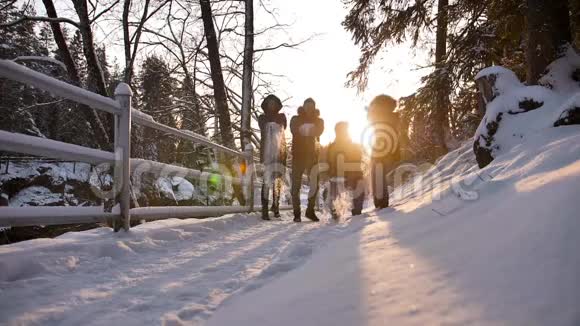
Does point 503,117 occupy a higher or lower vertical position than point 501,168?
higher

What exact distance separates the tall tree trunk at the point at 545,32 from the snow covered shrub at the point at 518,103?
0.40 feet

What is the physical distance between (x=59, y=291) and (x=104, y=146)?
5.94 metres

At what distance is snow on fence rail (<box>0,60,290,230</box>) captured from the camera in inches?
78.0

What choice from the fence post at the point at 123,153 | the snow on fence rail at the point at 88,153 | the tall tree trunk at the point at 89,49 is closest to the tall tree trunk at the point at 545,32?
the snow on fence rail at the point at 88,153

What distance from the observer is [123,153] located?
2930mm

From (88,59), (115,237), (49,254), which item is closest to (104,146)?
(88,59)

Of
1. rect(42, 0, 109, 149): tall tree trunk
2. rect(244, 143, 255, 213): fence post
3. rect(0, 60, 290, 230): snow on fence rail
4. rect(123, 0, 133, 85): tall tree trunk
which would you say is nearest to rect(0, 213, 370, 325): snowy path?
rect(0, 60, 290, 230): snow on fence rail

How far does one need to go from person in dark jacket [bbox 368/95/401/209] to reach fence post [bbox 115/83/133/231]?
11.8ft

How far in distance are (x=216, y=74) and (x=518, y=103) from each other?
242 inches

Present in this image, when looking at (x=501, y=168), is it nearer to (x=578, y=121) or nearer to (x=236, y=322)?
(x=578, y=121)

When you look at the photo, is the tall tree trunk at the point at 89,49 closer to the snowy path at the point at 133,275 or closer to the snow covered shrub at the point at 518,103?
the snowy path at the point at 133,275

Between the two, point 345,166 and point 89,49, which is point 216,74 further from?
point 345,166

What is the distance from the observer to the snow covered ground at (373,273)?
89 cm

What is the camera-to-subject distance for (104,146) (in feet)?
22.6
